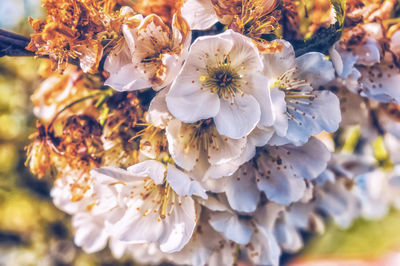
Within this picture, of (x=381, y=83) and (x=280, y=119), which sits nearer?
(x=280, y=119)

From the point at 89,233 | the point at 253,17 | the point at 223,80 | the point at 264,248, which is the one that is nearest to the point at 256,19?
the point at 253,17

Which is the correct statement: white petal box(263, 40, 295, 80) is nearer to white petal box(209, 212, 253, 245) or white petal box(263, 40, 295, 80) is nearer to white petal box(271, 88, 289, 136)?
white petal box(271, 88, 289, 136)

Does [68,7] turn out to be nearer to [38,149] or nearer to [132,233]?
[38,149]

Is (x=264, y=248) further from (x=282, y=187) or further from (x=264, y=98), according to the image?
(x=264, y=98)

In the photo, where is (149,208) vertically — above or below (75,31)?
below

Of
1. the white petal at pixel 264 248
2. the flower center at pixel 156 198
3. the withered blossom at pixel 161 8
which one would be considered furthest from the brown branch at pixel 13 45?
the white petal at pixel 264 248

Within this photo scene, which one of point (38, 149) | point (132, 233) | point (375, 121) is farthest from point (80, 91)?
point (375, 121)
